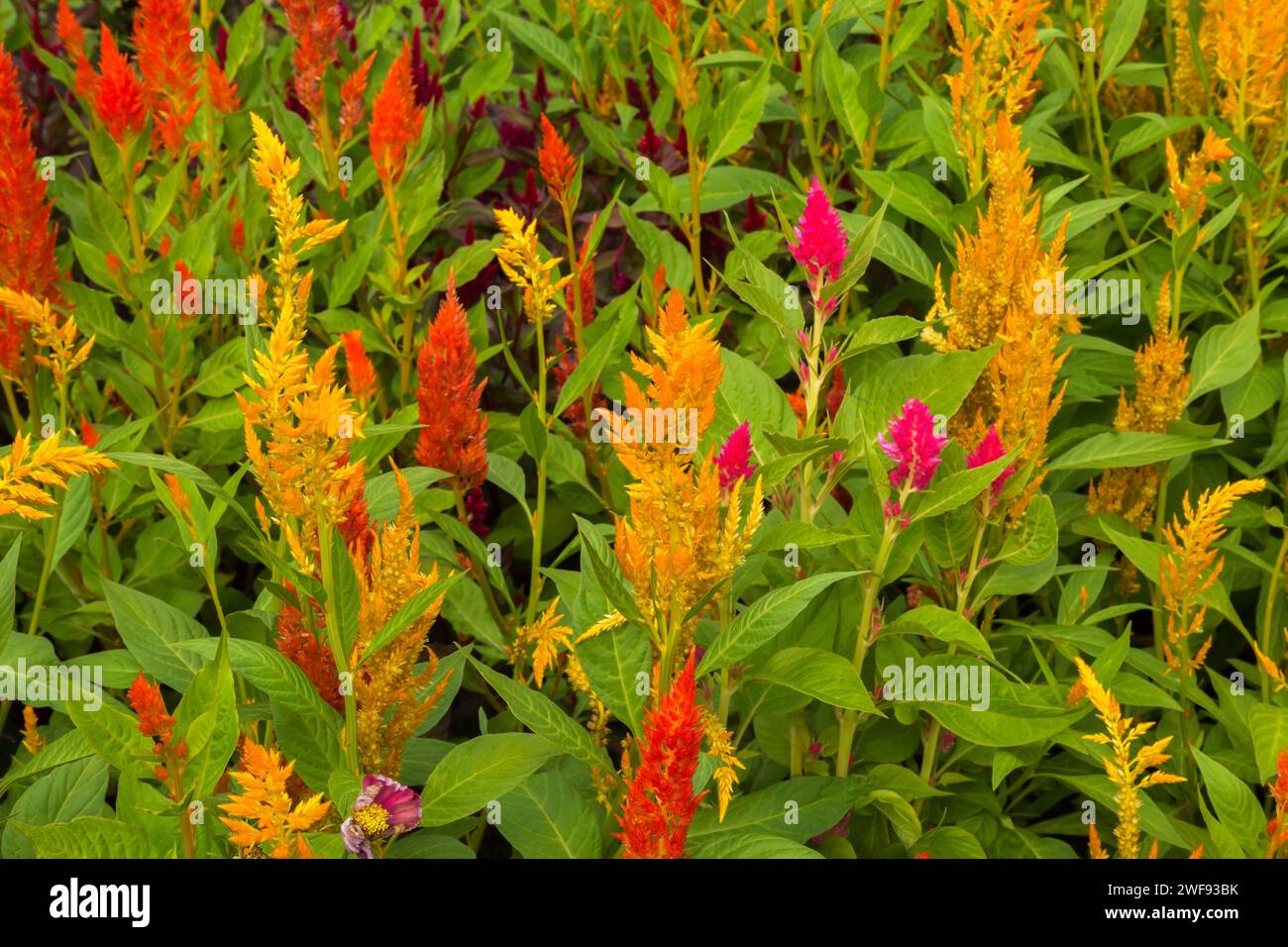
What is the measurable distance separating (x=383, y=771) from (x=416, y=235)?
163cm

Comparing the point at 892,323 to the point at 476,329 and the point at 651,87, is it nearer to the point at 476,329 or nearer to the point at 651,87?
the point at 476,329

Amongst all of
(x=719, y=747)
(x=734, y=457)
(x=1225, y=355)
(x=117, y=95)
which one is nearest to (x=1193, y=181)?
(x=1225, y=355)

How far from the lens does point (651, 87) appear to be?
3.79m

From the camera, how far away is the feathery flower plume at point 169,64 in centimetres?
289

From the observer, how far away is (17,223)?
246 cm

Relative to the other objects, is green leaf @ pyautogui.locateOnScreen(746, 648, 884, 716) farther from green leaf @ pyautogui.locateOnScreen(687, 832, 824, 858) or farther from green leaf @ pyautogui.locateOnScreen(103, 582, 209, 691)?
green leaf @ pyautogui.locateOnScreen(103, 582, 209, 691)

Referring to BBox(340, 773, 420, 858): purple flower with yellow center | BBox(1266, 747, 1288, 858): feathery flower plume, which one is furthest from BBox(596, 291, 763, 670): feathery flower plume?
BBox(1266, 747, 1288, 858): feathery flower plume

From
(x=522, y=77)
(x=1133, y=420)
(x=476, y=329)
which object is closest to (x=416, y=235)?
(x=476, y=329)

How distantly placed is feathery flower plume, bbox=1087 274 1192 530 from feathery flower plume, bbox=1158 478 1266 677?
216mm

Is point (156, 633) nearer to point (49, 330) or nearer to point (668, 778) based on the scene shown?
point (49, 330)

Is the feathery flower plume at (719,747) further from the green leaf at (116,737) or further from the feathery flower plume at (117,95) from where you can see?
the feathery flower plume at (117,95)

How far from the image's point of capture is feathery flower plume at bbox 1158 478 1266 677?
2051mm

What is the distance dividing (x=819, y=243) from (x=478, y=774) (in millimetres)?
910

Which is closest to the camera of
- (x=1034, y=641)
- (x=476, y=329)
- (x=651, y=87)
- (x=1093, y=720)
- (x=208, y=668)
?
(x=208, y=668)
